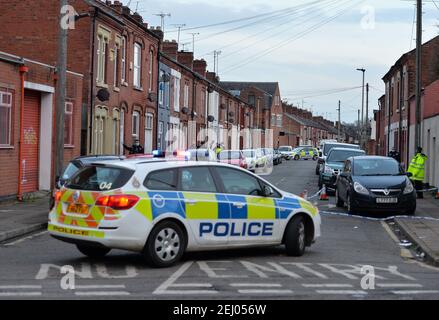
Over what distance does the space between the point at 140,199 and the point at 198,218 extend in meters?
1.02

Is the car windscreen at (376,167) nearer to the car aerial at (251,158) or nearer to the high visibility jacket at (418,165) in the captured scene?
the high visibility jacket at (418,165)

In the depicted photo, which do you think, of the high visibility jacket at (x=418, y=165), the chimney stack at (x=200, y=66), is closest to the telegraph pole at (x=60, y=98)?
the high visibility jacket at (x=418, y=165)

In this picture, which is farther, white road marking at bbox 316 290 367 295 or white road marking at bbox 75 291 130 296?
white road marking at bbox 316 290 367 295

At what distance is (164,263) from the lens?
32.5 feet

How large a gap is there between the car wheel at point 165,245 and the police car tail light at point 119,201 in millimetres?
497

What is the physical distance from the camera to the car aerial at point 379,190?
18.0 meters

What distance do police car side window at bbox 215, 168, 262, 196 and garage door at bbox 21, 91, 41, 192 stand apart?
39.3 ft

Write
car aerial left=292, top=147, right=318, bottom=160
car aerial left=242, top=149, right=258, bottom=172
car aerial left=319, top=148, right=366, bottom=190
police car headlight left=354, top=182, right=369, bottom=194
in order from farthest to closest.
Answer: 1. car aerial left=292, top=147, right=318, bottom=160
2. car aerial left=242, top=149, right=258, bottom=172
3. car aerial left=319, top=148, right=366, bottom=190
4. police car headlight left=354, top=182, right=369, bottom=194

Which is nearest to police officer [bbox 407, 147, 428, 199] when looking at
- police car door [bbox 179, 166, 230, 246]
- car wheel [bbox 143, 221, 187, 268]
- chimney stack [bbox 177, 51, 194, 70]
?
police car door [bbox 179, 166, 230, 246]

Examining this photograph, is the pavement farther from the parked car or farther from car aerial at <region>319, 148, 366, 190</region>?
the parked car

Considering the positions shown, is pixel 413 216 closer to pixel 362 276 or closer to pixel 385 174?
pixel 385 174

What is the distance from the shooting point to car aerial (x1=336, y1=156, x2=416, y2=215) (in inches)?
708
